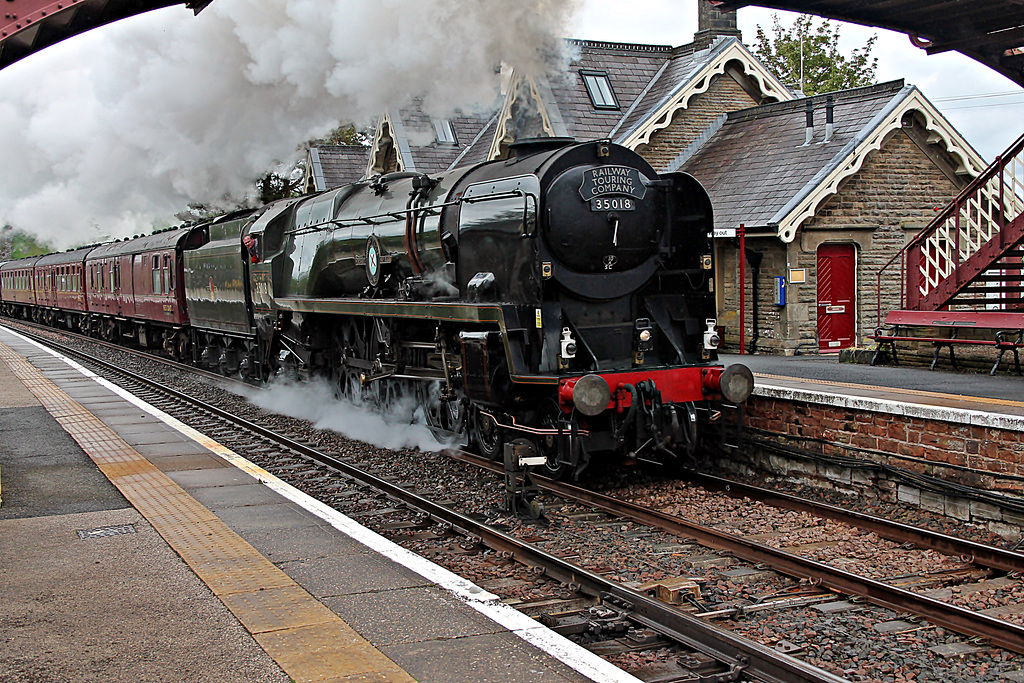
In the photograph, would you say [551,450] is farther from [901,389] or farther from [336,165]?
[336,165]

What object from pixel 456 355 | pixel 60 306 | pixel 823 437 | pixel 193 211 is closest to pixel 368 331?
pixel 456 355

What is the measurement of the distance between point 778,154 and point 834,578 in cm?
1390

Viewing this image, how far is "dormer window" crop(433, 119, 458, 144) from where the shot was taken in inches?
1087

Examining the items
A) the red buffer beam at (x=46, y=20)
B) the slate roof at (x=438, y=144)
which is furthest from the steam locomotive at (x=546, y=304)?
the slate roof at (x=438, y=144)

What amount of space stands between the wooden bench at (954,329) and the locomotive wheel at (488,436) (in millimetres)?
6547

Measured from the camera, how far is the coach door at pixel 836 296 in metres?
16.9

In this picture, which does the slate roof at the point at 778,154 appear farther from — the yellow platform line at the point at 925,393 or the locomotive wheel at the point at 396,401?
the locomotive wheel at the point at 396,401

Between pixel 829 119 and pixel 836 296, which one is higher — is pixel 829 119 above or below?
above

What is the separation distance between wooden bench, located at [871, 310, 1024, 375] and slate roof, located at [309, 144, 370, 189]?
22841mm

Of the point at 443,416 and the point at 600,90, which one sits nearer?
the point at 443,416

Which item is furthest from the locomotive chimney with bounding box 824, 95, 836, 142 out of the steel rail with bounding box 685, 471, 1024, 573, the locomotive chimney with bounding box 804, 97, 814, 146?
the steel rail with bounding box 685, 471, 1024, 573

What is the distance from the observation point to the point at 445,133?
2783 centimetres

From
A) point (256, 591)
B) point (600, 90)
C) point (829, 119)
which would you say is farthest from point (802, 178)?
point (256, 591)

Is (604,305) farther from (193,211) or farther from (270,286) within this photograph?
(193,211)
